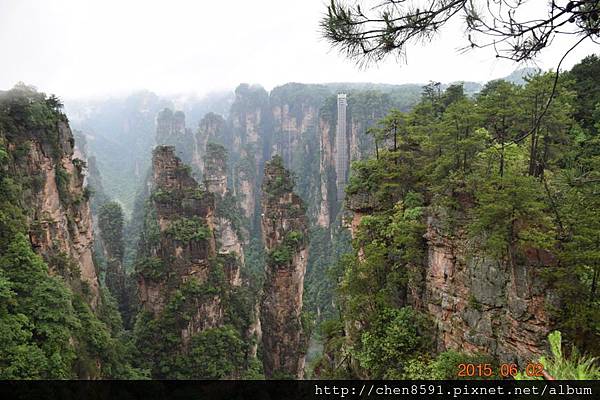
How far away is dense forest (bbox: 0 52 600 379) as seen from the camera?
26.7ft

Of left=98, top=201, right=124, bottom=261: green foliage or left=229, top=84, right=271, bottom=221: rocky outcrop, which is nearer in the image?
left=98, top=201, right=124, bottom=261: green foliage

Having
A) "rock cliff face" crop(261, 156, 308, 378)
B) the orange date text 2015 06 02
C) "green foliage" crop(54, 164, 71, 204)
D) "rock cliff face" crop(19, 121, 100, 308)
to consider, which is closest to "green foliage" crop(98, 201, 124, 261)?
"rock cliff face" crop(19, 121, 100, 308)

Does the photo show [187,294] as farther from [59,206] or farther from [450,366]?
[450,366]

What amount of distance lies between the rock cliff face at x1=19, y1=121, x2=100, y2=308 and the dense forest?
0.12 meters

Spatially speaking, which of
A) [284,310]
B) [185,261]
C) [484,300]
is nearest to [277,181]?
[284,310]

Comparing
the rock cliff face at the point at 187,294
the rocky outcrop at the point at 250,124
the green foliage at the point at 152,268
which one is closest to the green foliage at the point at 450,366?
the rock cliff face at the point at 187,294

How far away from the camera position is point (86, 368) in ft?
43.7

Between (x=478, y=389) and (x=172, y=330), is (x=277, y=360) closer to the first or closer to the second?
(x=172, y=330)

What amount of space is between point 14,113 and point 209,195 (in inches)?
546

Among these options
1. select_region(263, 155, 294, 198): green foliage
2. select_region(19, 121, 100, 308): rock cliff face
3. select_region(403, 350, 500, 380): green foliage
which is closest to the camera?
select_region(403, 350, 500, 380): green foliage

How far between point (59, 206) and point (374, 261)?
15331 mm

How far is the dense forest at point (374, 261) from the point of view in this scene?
813cm

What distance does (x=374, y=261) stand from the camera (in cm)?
1175

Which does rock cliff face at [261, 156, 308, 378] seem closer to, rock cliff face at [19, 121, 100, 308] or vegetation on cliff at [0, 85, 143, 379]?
rock cliff face at [19, 121, 100, 308]
